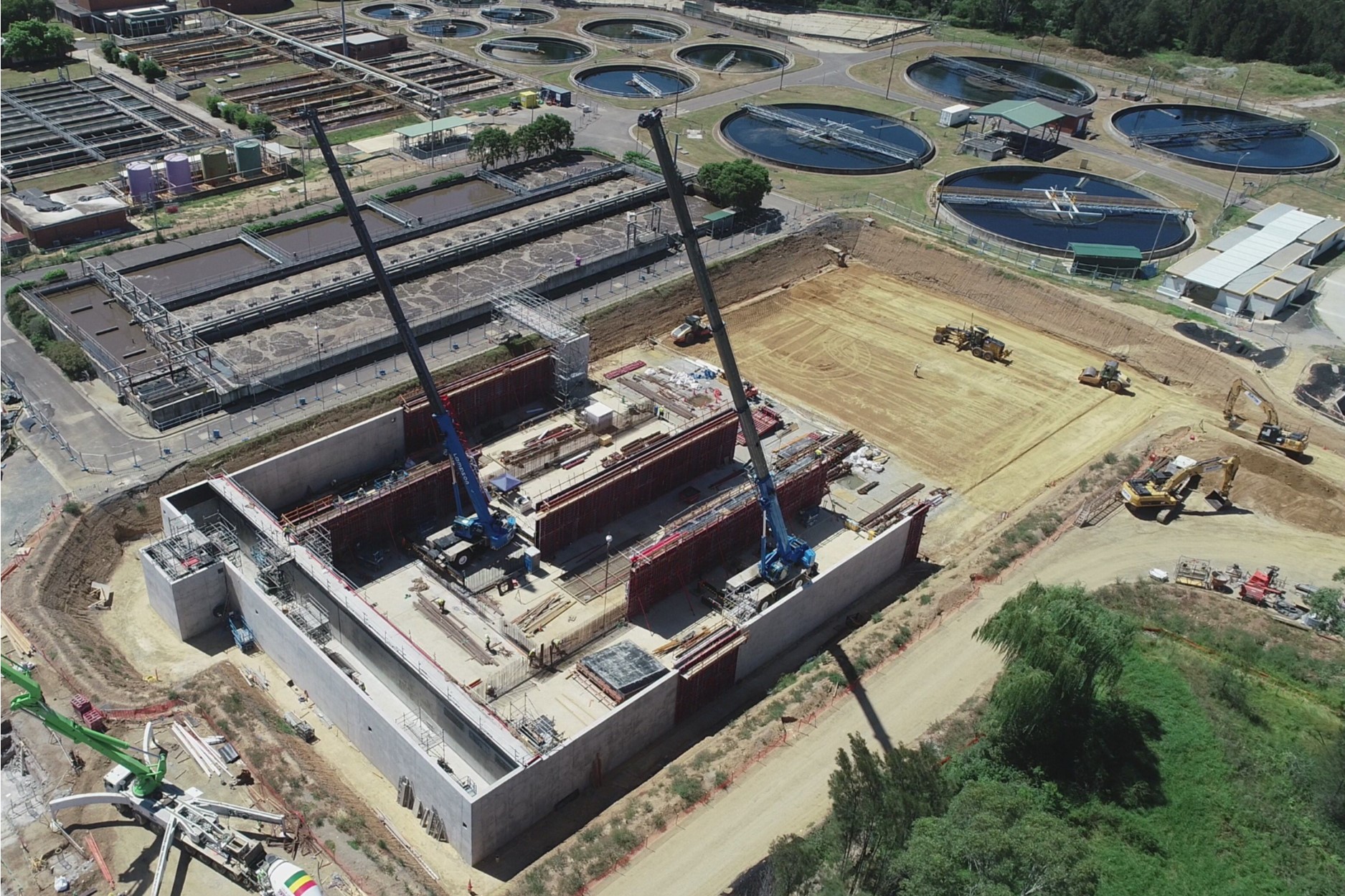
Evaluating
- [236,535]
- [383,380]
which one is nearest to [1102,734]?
[236,535]

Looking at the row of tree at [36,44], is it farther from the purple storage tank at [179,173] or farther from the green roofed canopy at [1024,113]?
the green roofed canopy at [1024,113]

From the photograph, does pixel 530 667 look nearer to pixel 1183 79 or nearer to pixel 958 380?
pixel 958 380

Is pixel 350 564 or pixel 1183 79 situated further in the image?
pixel 1183 79

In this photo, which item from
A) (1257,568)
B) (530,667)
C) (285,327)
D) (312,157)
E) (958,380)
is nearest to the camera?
(530,667)

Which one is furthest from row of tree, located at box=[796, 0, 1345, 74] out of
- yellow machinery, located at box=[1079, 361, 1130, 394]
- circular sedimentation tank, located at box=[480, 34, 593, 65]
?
yellow machinery, located at box=[1079, 361, 1130, 394]

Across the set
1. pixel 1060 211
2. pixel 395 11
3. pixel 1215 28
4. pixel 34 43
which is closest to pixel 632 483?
pixel 1060 211

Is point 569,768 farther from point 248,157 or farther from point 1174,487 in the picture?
point 248,157

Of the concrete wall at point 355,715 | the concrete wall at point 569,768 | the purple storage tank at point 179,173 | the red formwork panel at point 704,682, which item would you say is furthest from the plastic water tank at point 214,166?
the concrete wall at point 569,768
